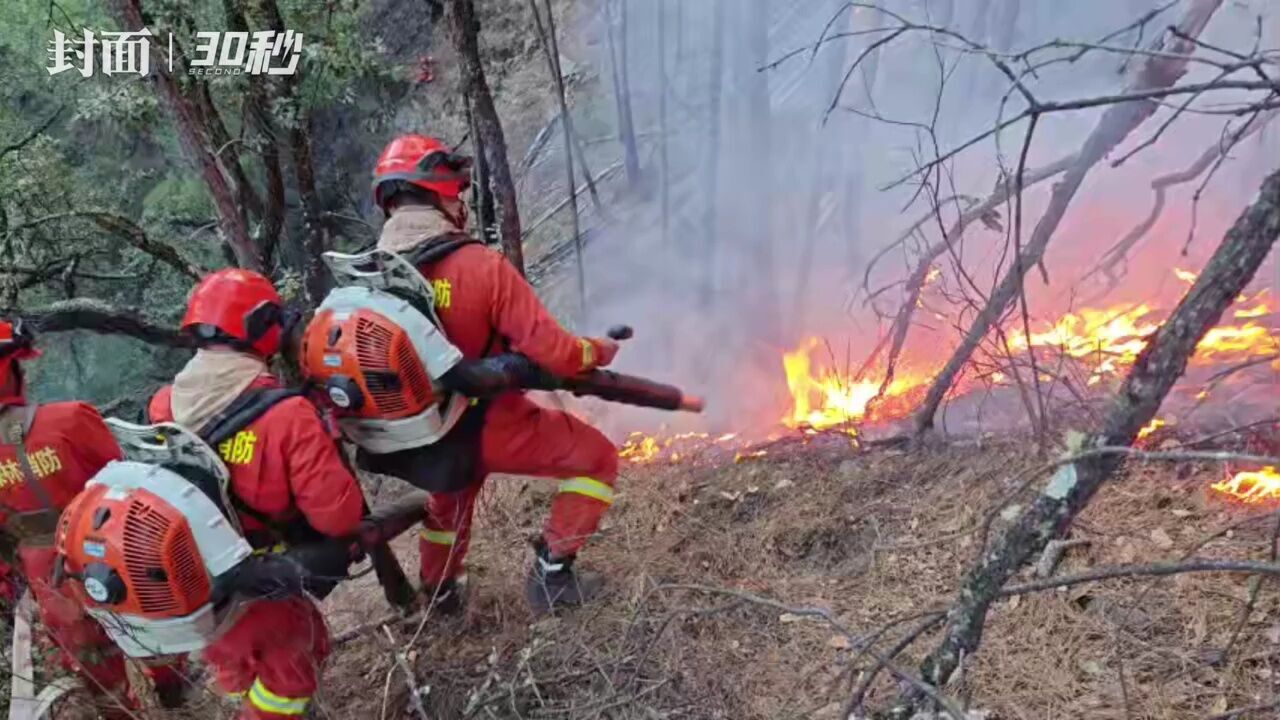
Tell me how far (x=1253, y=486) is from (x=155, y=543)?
3950 mm

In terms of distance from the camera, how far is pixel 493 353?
13.1 feet

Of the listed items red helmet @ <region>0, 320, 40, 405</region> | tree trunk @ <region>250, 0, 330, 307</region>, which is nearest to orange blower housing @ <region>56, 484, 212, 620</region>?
red helmet @ <region>0, 320, 40, 405</region>

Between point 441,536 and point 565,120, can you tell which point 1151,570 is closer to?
point 441,536

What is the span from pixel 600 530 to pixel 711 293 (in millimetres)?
3885

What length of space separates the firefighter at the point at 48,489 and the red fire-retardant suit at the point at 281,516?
72 centimetres

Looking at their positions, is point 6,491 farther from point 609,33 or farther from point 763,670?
point 609,33

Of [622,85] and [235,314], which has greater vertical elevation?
[622,85]

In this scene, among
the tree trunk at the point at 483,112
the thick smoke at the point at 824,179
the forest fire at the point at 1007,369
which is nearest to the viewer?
the forest fire at the point at 1007,369

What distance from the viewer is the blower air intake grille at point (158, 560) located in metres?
2.86

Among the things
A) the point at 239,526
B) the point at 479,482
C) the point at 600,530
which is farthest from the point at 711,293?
the point at 239,526

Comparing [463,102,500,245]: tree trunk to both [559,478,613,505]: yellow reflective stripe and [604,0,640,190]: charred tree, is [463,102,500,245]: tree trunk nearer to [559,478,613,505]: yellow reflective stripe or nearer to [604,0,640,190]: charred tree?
[559,478,613,505]: yellow reflective stripe

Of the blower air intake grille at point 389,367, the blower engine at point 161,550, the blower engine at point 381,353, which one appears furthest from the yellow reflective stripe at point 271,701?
the blower air intake grille at point 389,367

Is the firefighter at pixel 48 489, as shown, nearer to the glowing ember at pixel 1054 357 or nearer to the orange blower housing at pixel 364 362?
the orange blower housing at pixel 364 362

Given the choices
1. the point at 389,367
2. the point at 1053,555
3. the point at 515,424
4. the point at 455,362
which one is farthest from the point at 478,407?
the point at 1053,555
